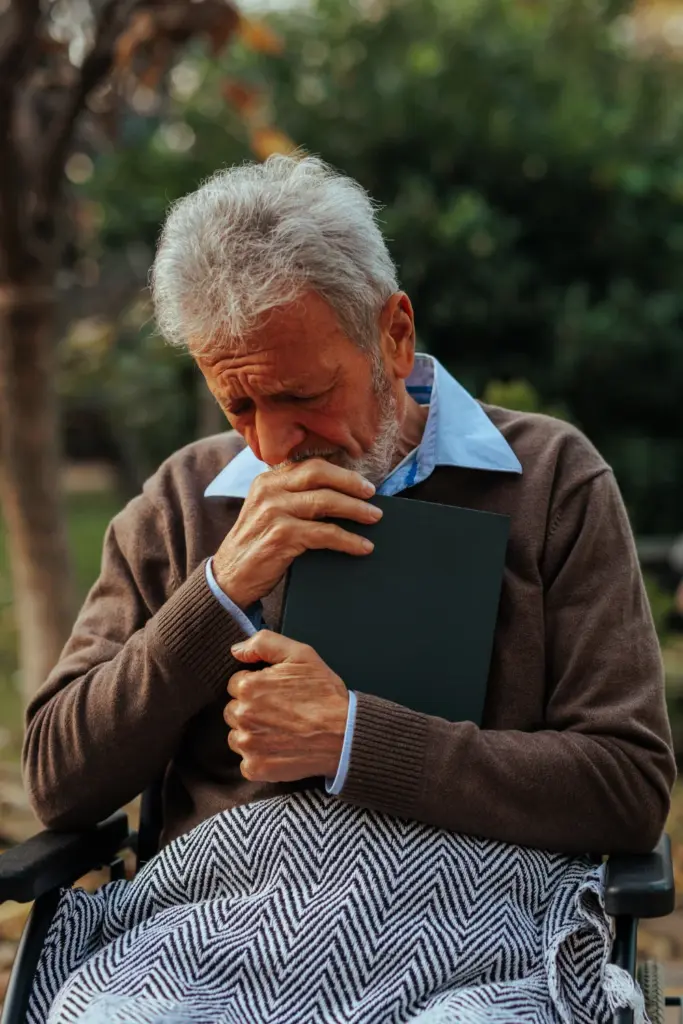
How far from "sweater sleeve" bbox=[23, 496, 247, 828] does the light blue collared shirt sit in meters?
0.11

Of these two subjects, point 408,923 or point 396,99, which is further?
point 396,99

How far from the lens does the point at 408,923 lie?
1.97 meters

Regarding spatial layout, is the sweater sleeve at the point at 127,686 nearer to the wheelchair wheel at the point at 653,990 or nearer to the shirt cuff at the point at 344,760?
the shirt cuff at the point at 344,760

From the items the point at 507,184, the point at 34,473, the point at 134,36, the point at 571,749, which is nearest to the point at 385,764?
the point at 571,749

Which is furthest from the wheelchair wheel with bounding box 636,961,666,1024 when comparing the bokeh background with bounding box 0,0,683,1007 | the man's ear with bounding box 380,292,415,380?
the bokeh background with bounding box 0,0,683,1007

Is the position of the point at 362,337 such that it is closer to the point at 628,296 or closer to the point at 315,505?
the point at 315,505

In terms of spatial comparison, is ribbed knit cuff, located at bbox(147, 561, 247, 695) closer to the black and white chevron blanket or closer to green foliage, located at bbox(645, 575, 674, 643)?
the black and white chevron blanket

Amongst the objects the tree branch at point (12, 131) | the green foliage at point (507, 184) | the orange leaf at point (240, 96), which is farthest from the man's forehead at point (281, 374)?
the green foliage at point (507, 184)

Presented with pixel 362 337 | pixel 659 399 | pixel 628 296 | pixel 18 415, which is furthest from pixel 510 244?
pixel 362 337

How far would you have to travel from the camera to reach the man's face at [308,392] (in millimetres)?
2066

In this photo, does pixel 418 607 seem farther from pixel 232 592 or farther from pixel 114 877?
pixel 114 877

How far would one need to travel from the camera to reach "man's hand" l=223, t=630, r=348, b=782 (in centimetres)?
204

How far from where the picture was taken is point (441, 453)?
7.58 feet

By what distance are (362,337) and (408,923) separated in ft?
3.17
